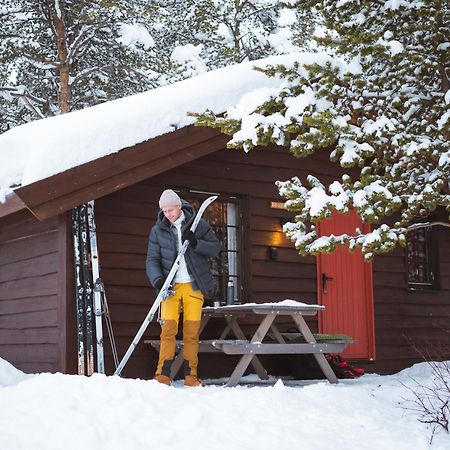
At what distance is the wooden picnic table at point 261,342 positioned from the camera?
7.61m

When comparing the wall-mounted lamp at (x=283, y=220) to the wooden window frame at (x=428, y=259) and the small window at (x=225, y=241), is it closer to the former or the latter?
the small window at (x=225, y=241)

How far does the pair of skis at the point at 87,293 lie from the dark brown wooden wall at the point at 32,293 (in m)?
0.17

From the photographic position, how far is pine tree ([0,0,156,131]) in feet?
57.5

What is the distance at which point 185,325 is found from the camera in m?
7.50

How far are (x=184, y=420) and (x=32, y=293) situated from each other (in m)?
4.09

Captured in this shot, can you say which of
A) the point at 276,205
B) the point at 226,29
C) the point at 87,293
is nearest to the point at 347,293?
the point at 276,205

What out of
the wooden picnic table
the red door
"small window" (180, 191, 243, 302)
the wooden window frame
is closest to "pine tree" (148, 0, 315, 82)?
the wooden window frame

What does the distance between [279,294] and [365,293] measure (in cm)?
165

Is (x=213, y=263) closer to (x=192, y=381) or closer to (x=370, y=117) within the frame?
(x=192, y=381)

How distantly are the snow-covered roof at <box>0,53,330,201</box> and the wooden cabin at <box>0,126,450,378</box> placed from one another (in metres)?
0.12

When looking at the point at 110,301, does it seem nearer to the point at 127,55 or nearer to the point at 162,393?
the point at 162,393

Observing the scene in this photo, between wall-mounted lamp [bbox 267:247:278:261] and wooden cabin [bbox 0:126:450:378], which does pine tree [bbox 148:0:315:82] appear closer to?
wooden cabin [bbox 0:126:450:378]

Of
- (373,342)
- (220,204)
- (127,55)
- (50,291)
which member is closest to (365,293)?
A: (373,342)

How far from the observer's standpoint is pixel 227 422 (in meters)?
5.37
